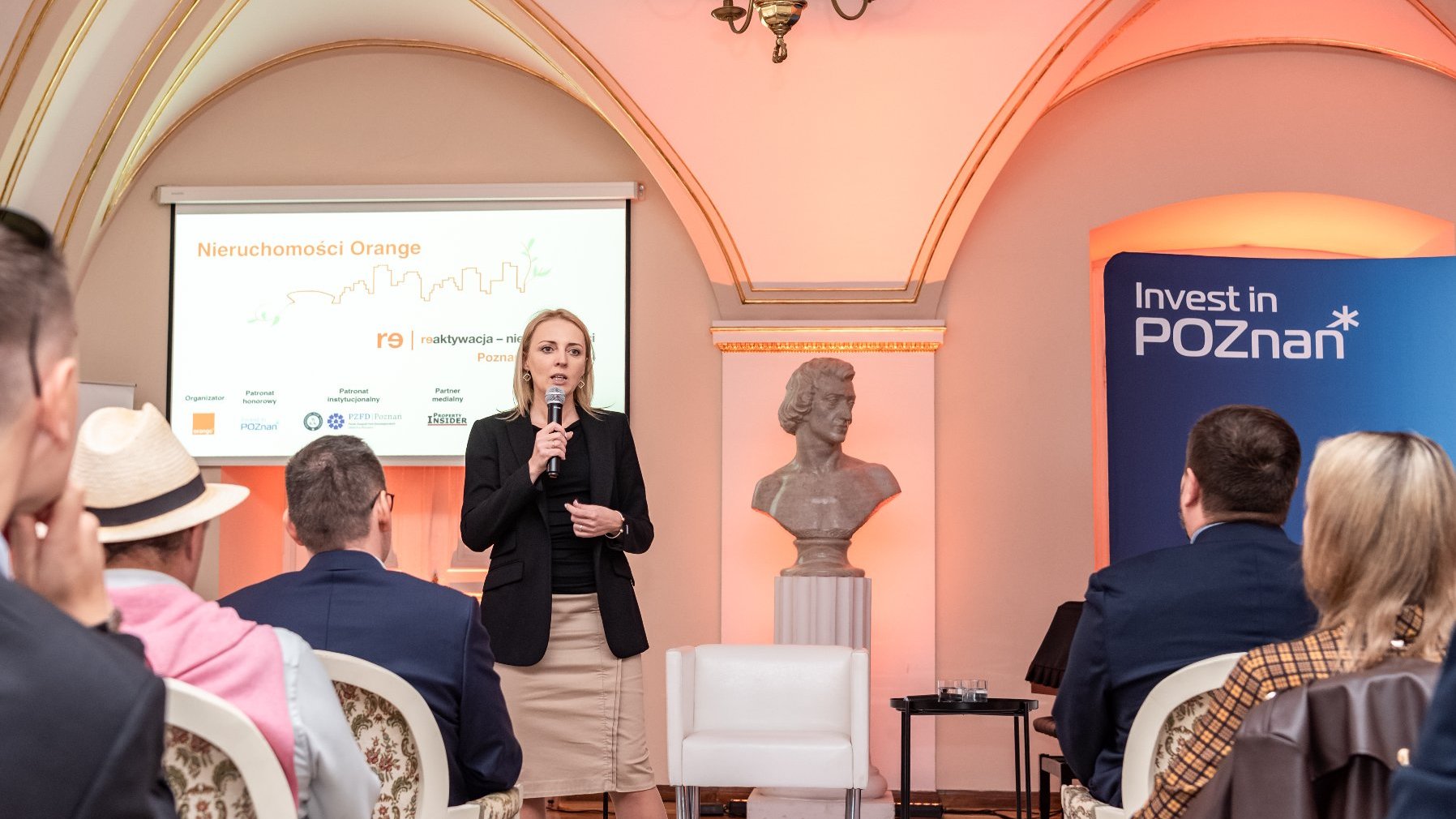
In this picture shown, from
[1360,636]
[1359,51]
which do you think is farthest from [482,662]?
[1359,51]

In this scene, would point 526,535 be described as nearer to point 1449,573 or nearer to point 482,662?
point 482,662

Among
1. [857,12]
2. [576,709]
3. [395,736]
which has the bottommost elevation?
[576,709]

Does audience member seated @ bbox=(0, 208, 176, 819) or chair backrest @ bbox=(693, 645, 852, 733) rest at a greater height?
audience member seated @ bbox=(0, 208, 176, 819)

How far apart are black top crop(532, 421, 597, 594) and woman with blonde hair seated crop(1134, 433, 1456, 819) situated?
2.15 m

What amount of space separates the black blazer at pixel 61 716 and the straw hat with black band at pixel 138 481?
3.08 feet

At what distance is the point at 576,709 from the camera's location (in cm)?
355

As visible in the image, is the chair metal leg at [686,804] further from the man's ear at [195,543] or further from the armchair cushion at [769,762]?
the man's ear at [195,543]

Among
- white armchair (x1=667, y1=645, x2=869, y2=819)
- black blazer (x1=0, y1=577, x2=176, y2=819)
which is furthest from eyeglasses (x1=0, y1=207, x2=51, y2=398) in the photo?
white armchair (x1=667, y1=645, x2=869, y2=819)

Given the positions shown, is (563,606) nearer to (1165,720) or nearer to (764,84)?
(1165,720)

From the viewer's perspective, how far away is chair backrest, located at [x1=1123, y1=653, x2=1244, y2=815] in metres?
2.31

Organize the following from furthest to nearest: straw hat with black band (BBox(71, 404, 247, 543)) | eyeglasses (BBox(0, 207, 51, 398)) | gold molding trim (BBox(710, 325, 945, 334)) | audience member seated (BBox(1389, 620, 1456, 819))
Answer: gold molding trim (BBox(710, 325, 945, 334)), straw hat with black band (BBox(71, 404, 247, 543)), eyeglasses (BBox(0, 207, 51, 398)), audience member seated (BBox(1389, 620, 1456, 819))

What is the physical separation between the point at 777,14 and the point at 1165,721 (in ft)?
11.6

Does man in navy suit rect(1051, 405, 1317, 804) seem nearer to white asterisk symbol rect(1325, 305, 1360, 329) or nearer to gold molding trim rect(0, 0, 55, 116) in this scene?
white asterisk symbol rect(1325, 305, 1360, 329)

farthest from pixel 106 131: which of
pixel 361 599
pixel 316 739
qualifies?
pixel 316 739
